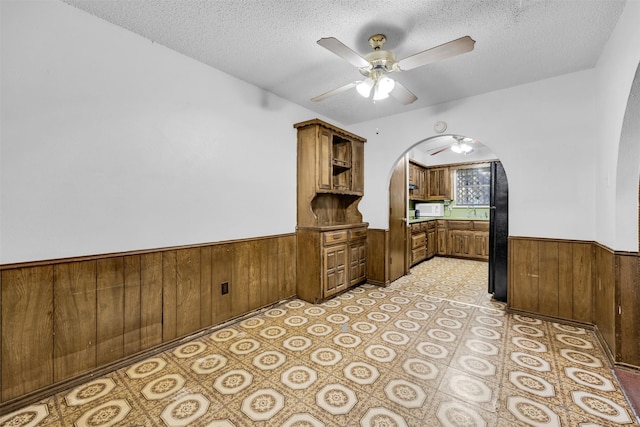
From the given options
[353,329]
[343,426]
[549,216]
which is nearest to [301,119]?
[353,329]

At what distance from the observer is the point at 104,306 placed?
78.7 inches

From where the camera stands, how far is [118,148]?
6.82 ft

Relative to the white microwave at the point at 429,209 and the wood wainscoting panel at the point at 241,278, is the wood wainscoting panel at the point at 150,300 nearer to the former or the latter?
the wood wainscoting panel at the point at 241,278

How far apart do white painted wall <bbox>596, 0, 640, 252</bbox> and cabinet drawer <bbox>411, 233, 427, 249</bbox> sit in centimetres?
309

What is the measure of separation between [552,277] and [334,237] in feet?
7.95

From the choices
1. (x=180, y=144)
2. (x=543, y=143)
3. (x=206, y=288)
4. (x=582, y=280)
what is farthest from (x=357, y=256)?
(x=180, y=144)

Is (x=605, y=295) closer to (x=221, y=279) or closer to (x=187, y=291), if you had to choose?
(x=221, y=279)

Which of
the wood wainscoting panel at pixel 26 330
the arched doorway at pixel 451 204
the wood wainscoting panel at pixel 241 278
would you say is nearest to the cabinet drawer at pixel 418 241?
the arched doorway at pixel 451 204

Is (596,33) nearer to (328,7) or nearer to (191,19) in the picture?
(328,7)

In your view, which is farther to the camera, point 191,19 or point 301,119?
point 301,119

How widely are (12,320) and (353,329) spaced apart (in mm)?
2463

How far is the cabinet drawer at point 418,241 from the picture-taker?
5415 mm

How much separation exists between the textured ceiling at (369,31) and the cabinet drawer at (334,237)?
1812 mm

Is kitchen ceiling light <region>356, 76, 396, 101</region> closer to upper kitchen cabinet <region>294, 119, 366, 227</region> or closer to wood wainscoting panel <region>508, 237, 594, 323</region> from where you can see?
upper kitchen cabinet <region>294, 119, 366, 227</region>
